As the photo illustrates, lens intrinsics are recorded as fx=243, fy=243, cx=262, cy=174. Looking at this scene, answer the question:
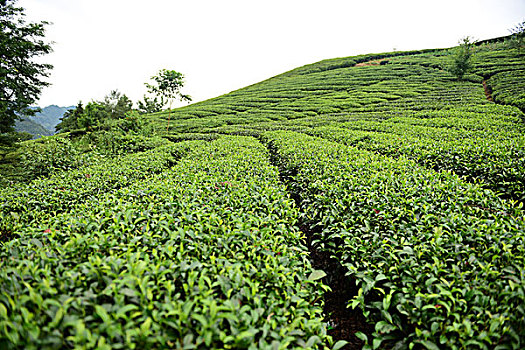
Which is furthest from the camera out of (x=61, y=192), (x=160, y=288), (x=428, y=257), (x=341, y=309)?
(x=61, y=192)

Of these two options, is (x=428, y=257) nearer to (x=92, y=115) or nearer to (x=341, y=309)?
(x=341, y=309)

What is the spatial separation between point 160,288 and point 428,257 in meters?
2.96

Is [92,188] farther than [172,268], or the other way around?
[92,188]

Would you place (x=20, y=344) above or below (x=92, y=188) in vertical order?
below

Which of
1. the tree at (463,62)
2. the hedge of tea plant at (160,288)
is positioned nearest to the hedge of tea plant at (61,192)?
the hedge of tea plant at (160,288)

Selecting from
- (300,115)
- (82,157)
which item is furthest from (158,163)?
(300,115)

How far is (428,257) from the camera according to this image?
9.42 ft

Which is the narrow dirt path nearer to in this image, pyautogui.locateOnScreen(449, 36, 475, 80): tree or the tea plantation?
pyautogui.locateOnScreen(449, 36, 475, 80): tree

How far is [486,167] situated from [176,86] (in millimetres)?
19046

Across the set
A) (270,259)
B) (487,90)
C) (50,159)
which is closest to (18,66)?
(50,159)

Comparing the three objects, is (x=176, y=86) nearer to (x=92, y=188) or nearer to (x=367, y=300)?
(x=92, y=188)

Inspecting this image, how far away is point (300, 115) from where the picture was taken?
914 inches

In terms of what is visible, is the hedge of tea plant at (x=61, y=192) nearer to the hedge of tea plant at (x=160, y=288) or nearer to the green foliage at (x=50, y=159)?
the hedge of tea plant at (x=160, y=288)

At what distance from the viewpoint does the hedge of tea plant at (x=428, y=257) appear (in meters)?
2.13
